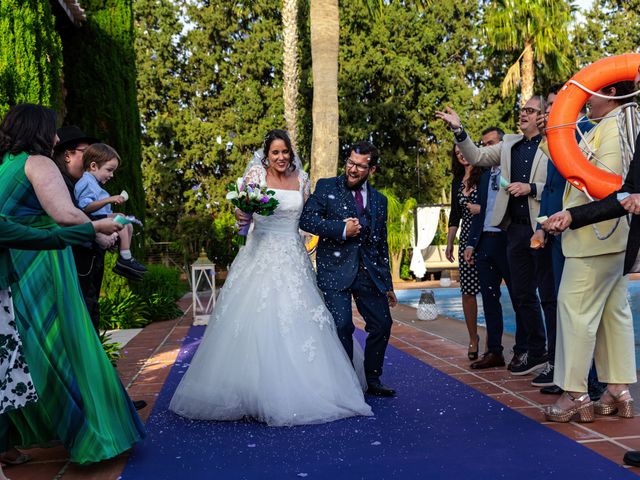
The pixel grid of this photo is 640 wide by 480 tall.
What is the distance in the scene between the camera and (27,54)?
708cm

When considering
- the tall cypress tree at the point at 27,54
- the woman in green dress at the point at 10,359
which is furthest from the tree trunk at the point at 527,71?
the woman in green dress at the point at 10,359

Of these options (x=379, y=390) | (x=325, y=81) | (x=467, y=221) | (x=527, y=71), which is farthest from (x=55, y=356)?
(x=527, y=71)

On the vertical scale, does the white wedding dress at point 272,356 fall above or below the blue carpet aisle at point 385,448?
above

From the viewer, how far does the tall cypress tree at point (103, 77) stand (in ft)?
33.7

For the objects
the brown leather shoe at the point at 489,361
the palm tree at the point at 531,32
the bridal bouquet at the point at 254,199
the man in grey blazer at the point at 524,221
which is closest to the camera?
the bridal bouquet at the point at 254,199

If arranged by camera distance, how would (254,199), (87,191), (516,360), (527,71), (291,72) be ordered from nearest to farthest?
(254,199), (87,191), (516,360), (291,72), (527,71)

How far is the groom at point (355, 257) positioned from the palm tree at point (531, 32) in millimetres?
19462

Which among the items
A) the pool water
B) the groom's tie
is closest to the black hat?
the groom's tie

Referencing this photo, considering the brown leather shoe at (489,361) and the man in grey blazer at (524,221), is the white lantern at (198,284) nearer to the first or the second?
the brown leather shoe at (489,361)

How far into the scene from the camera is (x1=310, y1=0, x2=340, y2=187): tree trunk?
13.7 m

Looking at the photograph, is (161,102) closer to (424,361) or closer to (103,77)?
(103,77)

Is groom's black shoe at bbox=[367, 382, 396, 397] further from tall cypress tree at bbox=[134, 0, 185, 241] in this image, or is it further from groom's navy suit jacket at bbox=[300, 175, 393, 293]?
tall cypress tree at bbox=[134, 0, 185, 241]

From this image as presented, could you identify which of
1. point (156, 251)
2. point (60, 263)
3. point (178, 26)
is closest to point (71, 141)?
point (60, 263)

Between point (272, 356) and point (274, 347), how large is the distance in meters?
0.07
